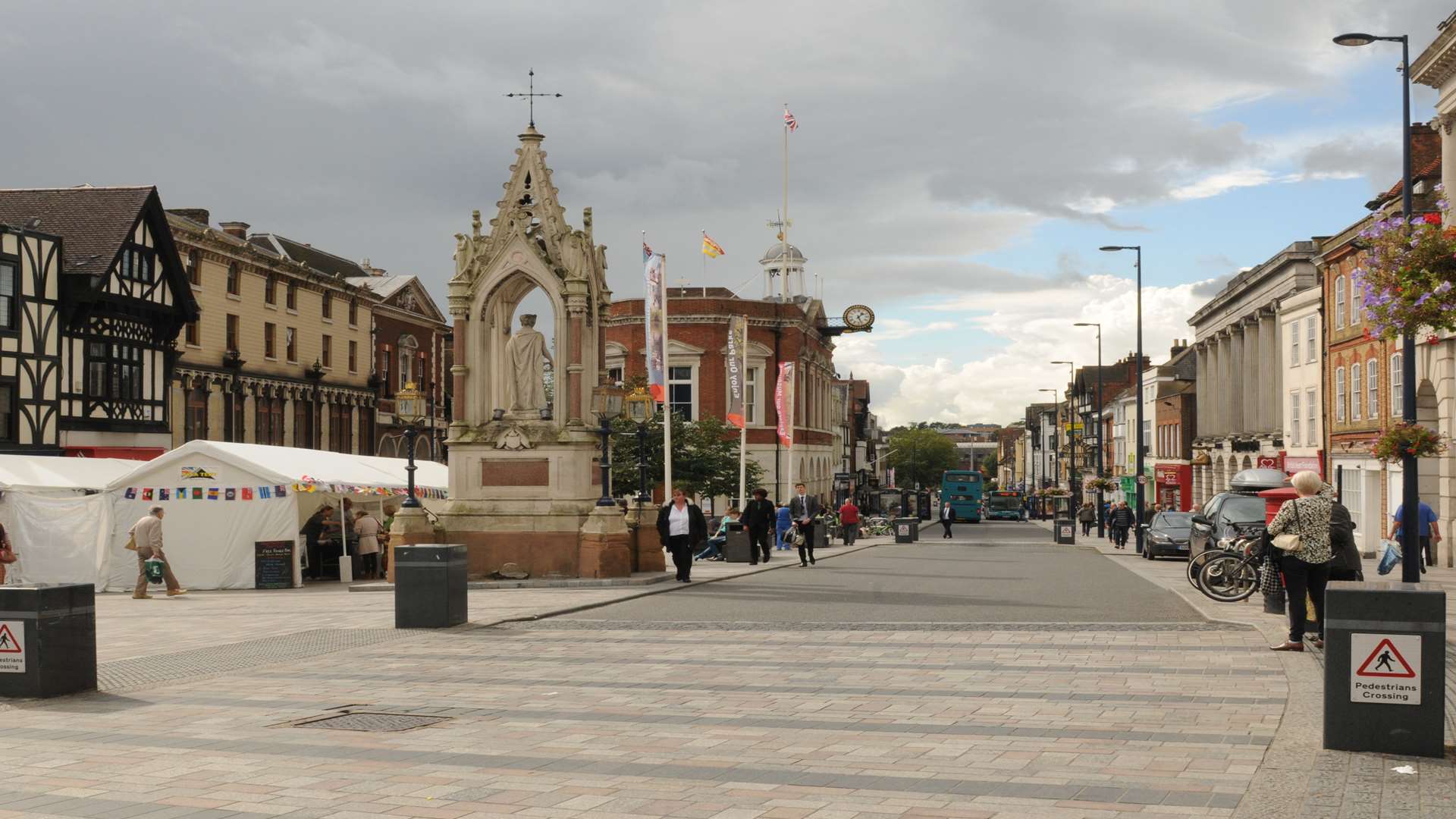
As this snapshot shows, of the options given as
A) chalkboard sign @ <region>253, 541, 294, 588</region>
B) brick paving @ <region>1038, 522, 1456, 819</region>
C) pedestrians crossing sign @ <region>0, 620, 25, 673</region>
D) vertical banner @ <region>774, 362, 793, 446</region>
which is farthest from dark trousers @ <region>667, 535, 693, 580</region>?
vertical banner @ <region>774, 362, 793, 446</region>

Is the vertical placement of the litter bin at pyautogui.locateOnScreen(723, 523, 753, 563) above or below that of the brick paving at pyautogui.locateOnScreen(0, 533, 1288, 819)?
below

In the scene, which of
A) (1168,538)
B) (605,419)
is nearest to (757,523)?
(605,419)

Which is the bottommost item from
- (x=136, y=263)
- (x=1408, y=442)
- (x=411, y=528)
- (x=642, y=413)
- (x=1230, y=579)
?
(x=1230, y=579)

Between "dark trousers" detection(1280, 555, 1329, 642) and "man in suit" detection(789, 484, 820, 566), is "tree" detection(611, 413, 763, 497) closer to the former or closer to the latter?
"man in suit" detection(789, 484, 820, 566)

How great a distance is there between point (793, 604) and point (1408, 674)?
1207cm

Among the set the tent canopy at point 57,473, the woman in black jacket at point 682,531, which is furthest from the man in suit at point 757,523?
the tent canopy at point 57,473

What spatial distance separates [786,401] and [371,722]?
1563 inches

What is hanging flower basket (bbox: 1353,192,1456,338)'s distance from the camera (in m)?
13.8

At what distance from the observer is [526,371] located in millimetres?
24328

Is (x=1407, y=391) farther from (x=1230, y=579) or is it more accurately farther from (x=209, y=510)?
(x=209, y=510)

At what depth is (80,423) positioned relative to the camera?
134ft

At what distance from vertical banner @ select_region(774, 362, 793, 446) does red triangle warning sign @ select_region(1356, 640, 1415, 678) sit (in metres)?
39.3

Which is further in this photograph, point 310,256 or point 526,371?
point 310,256

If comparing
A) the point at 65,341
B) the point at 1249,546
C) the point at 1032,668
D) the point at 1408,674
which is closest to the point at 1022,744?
the point at 1408,674
